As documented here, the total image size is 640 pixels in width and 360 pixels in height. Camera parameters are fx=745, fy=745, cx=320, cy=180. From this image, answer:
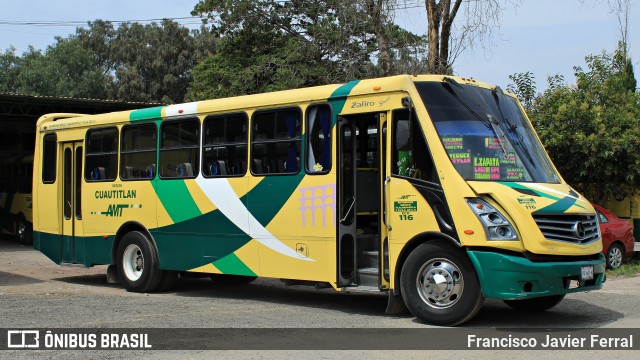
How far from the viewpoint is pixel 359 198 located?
32.6 feet

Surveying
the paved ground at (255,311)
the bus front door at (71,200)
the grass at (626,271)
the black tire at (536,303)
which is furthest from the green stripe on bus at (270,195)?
the grass at (626,271)

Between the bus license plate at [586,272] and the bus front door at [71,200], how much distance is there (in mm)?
9006

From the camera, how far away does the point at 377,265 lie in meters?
9.66

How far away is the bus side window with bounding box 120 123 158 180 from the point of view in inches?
497

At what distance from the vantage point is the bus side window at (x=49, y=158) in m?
14.5

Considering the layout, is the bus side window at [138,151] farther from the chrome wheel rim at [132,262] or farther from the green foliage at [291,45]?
the green foliage at [291,45]

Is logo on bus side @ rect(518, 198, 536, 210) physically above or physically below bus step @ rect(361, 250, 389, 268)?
above

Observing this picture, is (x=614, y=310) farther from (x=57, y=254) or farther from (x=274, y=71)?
(x=274, y=71)

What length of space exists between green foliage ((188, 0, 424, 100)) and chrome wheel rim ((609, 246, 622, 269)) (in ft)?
22.2

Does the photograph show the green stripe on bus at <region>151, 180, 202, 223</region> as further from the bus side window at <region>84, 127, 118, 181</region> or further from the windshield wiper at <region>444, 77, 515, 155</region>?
the windshield wiper at <region>444, 77, 515, 155</region>

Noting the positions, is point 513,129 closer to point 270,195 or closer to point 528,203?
point 528,203

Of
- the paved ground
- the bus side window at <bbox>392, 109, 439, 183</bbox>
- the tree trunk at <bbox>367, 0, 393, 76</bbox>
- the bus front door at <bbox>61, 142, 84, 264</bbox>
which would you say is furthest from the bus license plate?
the tree trunk at <bbox>367, 0, 393, 76</bbox>

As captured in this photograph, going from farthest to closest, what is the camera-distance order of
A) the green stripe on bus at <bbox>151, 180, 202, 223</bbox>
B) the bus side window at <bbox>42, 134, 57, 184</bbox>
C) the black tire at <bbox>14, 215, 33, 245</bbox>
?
the black tire at <bbox>14, 215, 33, 245</bbox> < the bus side window at <bbox>42, 134, 57, 184</bbox> < the green stripe on bus at <bbox>151, 180, 202, 223</bbox>

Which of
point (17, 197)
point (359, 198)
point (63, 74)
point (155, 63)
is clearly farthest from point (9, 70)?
point (359, 198)
